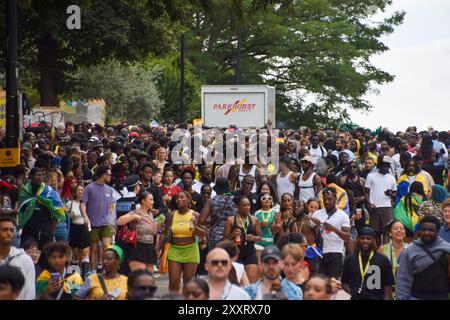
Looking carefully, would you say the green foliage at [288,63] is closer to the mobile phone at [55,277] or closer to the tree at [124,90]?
the tree at [124,90]

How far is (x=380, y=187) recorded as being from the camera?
66.0 feet

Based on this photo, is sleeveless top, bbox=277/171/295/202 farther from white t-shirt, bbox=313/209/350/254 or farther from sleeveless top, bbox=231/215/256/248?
sleeveless top, bbox=231/215/256/248

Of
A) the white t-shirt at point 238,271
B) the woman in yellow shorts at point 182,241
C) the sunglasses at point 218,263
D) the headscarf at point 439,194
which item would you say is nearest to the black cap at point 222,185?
the woman in yellow shorts at point 182,241

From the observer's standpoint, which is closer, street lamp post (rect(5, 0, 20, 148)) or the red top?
the red top

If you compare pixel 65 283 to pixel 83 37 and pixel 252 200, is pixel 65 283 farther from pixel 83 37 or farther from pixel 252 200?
pixel 83 37

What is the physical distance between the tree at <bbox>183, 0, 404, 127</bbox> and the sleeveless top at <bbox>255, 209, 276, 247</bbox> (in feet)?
139

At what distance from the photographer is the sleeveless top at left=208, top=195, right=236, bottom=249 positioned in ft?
48.8

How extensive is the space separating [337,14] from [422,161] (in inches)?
1675

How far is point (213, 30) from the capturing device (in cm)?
6119

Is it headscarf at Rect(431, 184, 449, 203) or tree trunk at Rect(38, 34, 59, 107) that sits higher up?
tree trunk at Rect(38, 34, 59, 107)

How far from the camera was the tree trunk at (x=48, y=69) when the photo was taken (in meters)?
39.7

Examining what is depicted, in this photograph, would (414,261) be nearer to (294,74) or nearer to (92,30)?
(92,30)

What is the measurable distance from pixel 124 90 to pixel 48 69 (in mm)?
16352

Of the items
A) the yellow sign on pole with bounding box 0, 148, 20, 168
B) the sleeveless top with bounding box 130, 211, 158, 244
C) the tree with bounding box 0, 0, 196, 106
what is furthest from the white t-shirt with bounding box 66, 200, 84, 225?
the tree with bounding box 0, 0, 196, 106
